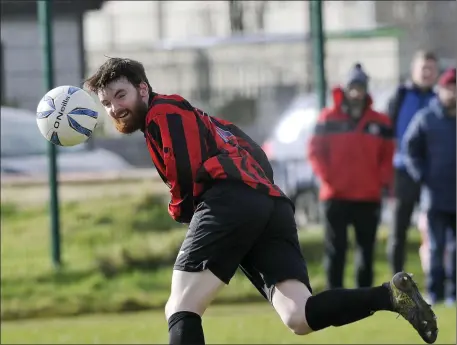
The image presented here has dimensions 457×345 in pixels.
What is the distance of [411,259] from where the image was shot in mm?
12328

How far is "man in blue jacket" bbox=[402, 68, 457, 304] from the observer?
402 inches

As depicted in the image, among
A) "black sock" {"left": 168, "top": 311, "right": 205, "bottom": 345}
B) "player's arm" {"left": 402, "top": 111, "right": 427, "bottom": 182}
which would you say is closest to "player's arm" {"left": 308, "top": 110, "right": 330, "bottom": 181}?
"player's arm" {"left": 402, "top": 111, "right": 427, "bottom": 182}

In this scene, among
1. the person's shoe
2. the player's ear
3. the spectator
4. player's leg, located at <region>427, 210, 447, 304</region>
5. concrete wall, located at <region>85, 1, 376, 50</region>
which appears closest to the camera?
the person's shoe

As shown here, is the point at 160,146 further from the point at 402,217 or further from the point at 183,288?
the point at 402,217

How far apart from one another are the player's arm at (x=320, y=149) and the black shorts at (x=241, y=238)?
15.1ft

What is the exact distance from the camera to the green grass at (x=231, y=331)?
27.7 ft

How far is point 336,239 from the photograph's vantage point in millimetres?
10492

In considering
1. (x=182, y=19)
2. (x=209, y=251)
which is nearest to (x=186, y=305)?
(x=209, y=251)

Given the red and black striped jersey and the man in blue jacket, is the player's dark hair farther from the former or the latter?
the man in blue jacket

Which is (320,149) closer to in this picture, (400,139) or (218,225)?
(400,139)

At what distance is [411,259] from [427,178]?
2.09 m

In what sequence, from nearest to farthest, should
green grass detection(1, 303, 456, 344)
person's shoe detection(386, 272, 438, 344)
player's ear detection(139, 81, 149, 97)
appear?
1. person's shoe detection(386, 272, 438, 344)
2. player's ear detection(139, 81, 149, 97)
3. green grass detection(1, 303, 456, 344)

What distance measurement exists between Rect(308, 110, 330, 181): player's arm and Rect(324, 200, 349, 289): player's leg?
263 millimetres

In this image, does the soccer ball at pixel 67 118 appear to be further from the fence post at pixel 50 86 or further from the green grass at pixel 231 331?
the fence post at pixel 50 86
